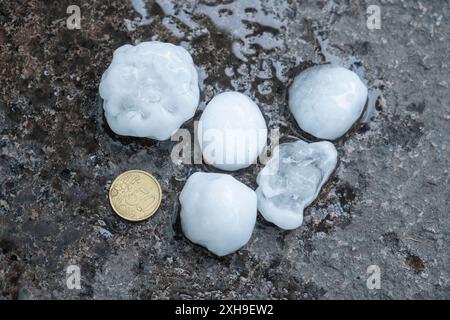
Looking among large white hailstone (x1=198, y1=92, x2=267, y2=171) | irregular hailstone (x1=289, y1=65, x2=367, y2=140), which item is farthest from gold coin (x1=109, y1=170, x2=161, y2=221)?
irregular hailstone (x1=289, y1=65, x2=367, y2=140)

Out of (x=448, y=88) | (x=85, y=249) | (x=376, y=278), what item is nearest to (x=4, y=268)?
(x=85, y=249)

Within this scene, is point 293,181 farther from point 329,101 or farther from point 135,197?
point 135,197

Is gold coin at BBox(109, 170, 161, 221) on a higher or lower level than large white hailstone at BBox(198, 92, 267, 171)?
lower

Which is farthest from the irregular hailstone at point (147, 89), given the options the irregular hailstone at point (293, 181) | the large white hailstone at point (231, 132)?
the irregular hailstone at point (293, 181)

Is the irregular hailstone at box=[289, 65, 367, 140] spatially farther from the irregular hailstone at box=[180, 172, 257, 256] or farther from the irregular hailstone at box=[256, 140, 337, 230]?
the irregular hailstone at box=[180, 172, 257, 256]

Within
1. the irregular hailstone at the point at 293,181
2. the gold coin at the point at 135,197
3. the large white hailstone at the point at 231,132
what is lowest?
the gold coin at the point at 135,197

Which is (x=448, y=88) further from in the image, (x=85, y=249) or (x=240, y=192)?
(x=85, y=249)

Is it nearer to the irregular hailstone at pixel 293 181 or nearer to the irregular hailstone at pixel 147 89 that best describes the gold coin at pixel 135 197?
the irregular hailstone at pixel 147 89
